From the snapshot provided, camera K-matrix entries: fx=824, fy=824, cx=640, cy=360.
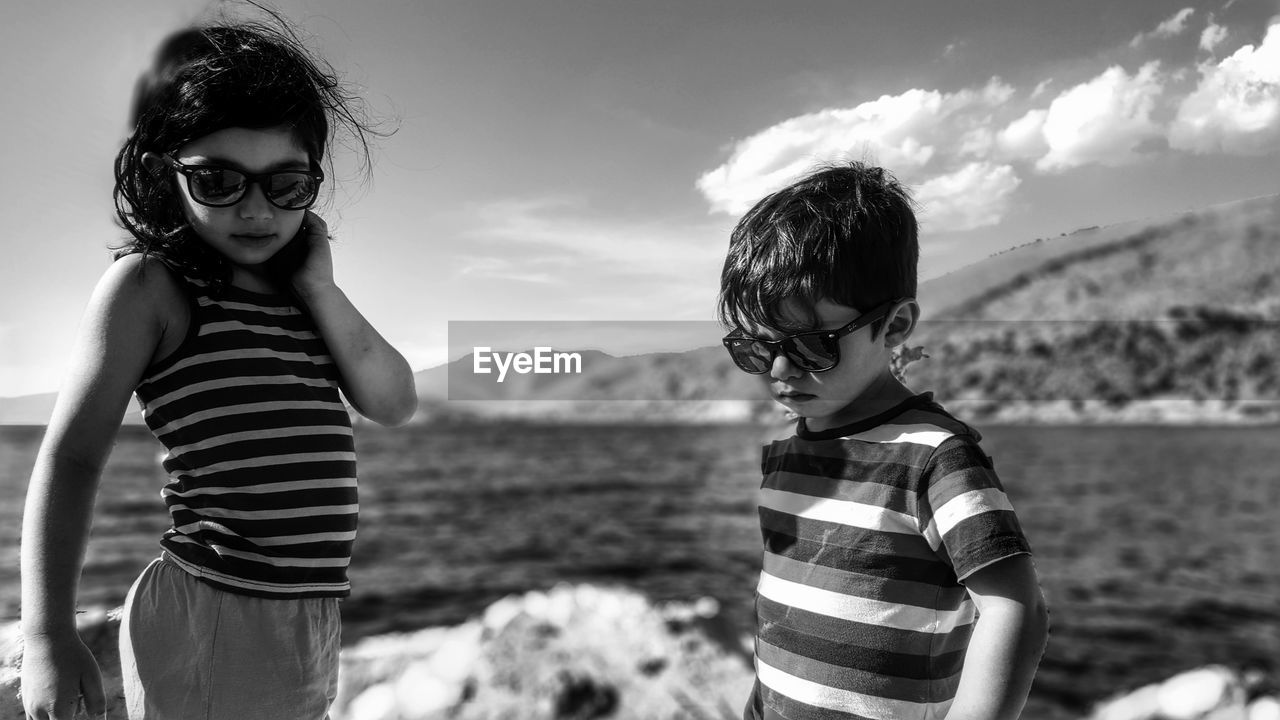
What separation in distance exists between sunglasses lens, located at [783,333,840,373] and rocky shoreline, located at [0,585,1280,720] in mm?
2895

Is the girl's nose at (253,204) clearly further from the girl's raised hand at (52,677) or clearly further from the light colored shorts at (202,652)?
the girl's raised hand at (52,677)

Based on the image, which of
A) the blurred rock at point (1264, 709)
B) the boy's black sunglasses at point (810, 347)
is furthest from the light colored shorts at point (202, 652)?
the blurred rock at point (1264, 709)

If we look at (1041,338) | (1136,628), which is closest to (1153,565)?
(1136,628)

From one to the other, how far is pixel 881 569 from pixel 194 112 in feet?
5.02

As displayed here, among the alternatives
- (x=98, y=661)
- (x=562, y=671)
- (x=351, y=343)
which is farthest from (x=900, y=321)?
(x=562, y=671)

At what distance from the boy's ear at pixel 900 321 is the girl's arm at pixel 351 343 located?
1039mm

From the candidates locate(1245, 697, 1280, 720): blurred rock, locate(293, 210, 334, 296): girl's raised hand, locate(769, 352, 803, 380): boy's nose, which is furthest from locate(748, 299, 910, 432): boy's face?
locate(1245, 697, 1280, 720): blurred rock

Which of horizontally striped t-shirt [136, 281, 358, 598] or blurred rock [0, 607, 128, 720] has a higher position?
horizontally striped t-shirt [136, 281, 358, 598]

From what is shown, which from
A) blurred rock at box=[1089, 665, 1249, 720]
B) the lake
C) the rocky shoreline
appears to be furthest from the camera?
the lake

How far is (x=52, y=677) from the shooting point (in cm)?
132

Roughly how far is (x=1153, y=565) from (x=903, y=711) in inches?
791

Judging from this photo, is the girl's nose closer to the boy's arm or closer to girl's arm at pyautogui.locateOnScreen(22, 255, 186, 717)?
girl's arm at pyautogui.locateOnScreen(22, 255, 186, 717)

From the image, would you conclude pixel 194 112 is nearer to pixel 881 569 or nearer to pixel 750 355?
pixel 750 355

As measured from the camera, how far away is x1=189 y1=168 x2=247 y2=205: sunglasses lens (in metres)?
1.56
